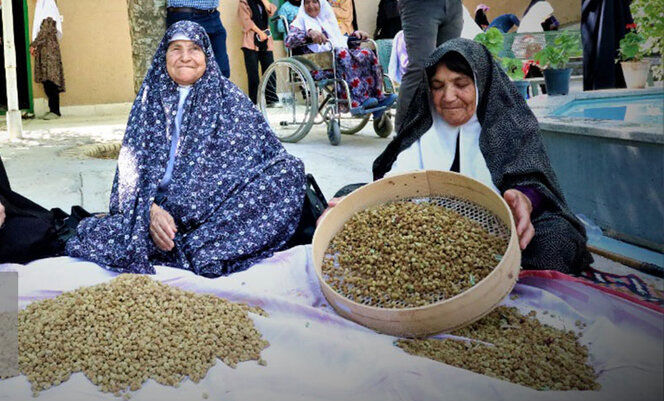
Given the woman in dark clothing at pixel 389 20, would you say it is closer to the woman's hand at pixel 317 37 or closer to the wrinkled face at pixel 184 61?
the woman's hand at pixel 317 37

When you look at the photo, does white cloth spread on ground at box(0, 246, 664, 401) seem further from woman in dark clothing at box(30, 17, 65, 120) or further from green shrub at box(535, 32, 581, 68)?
woman in dark clothing at box(30, 17, 65, 120)

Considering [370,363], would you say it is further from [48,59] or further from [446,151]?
[48,59]

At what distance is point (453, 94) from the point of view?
81.8 inches

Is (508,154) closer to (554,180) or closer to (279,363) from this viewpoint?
(554,180)

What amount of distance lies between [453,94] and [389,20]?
263 inches

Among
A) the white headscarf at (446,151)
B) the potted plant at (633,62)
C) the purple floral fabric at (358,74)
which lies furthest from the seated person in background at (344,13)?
the potted plant at (633,62)

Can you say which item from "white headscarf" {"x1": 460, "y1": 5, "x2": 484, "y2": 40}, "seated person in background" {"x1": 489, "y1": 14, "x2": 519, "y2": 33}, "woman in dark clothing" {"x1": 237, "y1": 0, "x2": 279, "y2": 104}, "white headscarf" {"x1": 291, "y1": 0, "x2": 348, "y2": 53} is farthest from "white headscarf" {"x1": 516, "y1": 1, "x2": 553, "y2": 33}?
"woman in dark clothing" {"x1": 237, "y1": 0, "x2": 279, "y2": 104}

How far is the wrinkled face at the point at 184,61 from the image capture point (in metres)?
2.58

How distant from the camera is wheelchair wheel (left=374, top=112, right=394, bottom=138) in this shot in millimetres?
5672

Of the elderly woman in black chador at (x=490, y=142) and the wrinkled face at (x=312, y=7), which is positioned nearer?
the elderly woman in black chador at (x=490, y=142)

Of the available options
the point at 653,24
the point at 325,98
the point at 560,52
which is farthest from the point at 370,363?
the point at 325,98

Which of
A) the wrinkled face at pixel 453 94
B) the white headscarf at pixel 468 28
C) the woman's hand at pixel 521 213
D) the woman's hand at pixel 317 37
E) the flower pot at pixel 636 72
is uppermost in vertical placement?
the white headscarf at pixel 468 28

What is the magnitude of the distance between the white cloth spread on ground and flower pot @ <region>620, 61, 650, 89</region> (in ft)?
1.38

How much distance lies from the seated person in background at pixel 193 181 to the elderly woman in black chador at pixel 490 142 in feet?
1.96
